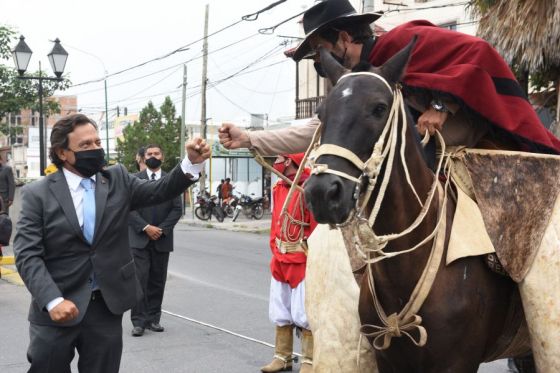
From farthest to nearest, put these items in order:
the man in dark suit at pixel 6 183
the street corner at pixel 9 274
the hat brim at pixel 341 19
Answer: the man in dark suit at pixel 6 183
the street corner at pixel 9 274
the hat brim at pixel 341 19

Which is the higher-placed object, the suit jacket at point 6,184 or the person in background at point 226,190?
the suit jacket at point 6,184

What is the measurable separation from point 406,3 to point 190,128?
26931 millimetres

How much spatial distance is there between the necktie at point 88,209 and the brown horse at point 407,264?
1.73m

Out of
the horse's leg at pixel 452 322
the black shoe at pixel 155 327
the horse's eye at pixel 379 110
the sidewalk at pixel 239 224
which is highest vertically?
the horse's eye at pixel 379 110

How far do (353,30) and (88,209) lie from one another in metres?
1.94

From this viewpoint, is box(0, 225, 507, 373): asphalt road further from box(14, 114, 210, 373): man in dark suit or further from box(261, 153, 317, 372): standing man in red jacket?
box(14, 114, 210, 373): man in dark suit

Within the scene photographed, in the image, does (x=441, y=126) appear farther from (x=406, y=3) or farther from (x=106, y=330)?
(x=406, y=3)

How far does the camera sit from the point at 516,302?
156 inches

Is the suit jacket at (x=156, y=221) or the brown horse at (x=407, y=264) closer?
the brown horse at (x=407, y=264)

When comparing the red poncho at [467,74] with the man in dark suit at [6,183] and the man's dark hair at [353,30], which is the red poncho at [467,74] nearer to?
the man's dark hair at [353,30]

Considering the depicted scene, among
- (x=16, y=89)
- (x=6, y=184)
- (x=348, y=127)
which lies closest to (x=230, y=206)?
(x=16, y=89)

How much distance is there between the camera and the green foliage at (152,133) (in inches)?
2045

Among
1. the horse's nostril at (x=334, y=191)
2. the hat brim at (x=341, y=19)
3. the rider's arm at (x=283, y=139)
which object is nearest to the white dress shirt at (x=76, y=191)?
the rider's arm at (x=283, y=139)

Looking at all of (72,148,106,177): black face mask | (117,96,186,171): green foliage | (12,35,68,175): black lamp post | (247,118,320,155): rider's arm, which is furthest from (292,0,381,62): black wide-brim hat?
(117,96,186,171): green foliage
